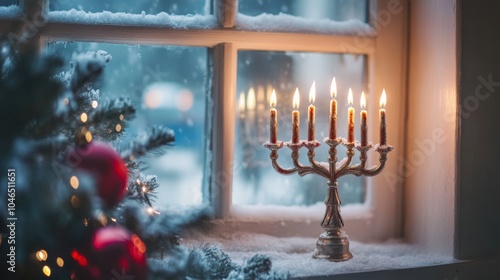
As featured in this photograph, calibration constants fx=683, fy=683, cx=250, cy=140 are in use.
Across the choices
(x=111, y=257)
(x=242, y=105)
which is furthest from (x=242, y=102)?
(x=111, y=257)

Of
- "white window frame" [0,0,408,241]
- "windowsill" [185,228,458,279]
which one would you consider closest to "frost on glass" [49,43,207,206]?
"white window frame" [0,0,408,241]

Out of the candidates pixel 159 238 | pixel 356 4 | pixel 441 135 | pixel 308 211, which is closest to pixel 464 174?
pixel 441 135

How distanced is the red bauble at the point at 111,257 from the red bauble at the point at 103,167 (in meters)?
0.05

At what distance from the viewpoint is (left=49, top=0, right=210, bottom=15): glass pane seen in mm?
1419

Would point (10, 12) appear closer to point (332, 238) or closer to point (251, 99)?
point (251, 99)

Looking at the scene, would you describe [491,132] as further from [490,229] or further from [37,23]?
[37,23]

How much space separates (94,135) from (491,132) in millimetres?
823

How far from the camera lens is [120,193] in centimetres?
101

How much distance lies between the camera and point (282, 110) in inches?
60.7

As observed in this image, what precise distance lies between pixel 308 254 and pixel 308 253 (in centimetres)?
2

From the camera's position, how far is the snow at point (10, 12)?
1364 millimetres

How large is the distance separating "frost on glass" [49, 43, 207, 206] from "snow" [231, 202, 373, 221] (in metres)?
0.11

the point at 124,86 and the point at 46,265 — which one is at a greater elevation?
the point at 124,86

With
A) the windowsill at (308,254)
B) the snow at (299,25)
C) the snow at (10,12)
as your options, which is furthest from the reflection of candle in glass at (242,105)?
the snow at (10,12)
